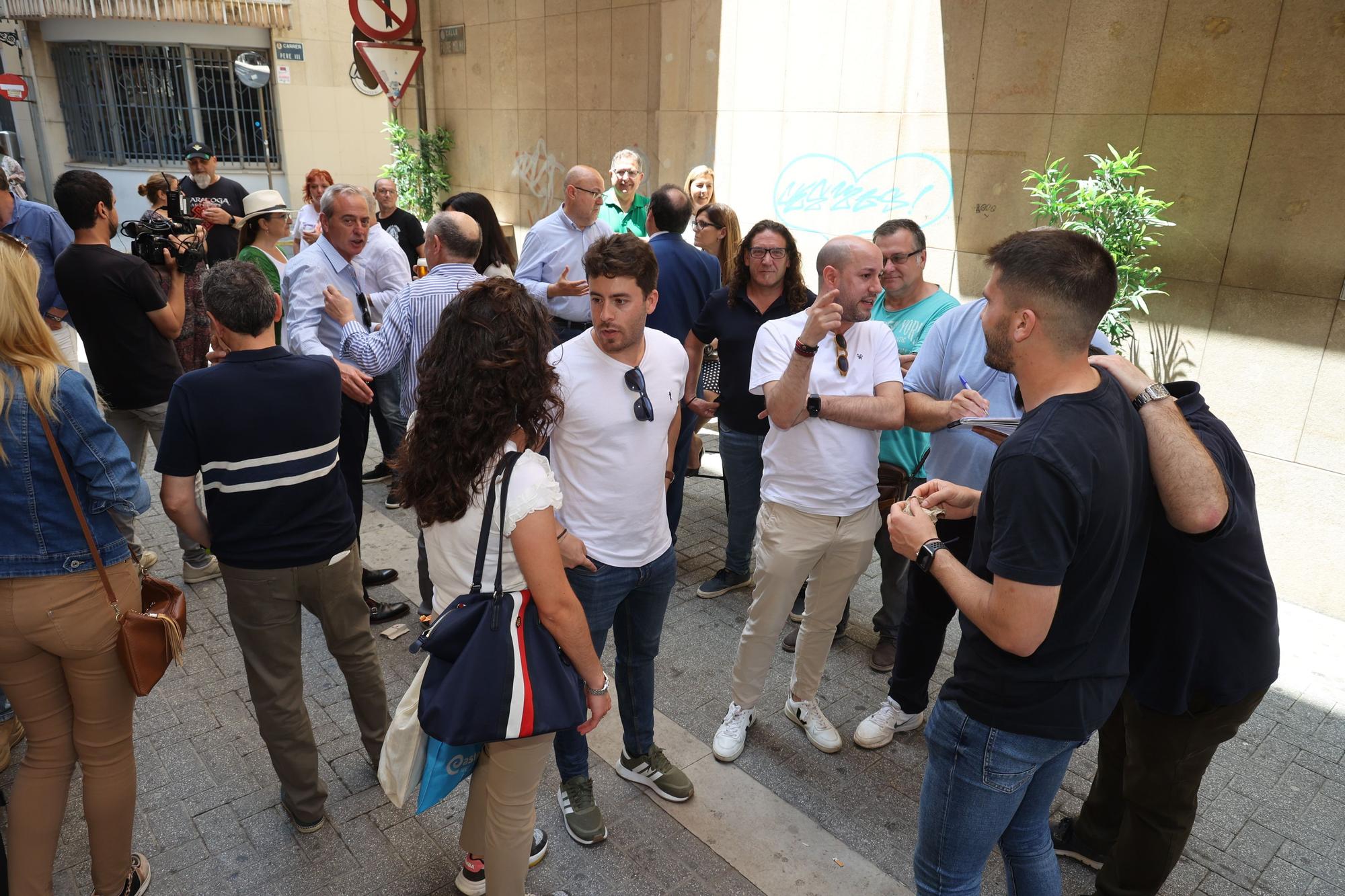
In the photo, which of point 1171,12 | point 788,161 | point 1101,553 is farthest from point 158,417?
point 1171,12

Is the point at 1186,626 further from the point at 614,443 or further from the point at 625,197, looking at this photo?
the point at 625,197

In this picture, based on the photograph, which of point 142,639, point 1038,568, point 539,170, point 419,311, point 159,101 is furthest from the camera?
point 159,101

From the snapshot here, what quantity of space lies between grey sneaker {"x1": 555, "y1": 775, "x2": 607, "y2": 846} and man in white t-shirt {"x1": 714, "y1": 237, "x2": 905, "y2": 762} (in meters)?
0.66

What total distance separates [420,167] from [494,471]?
12.9 meters

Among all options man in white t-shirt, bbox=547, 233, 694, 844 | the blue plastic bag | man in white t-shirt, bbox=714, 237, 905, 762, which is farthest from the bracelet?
the blue plastic bag

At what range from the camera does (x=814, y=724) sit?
378 centimetres

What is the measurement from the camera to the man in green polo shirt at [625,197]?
7.25 meters

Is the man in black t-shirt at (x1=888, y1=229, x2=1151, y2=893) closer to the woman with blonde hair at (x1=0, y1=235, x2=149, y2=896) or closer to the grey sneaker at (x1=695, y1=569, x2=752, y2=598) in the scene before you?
→ the woman with blonde hair at (x1=0, y1=235, x2=149, y2=896)

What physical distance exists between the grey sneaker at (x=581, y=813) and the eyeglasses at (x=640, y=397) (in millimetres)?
1404

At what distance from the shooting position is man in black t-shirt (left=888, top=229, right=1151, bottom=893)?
6.35ft

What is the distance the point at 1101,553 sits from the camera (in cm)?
200

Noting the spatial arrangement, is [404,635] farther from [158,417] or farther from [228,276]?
[228,276]

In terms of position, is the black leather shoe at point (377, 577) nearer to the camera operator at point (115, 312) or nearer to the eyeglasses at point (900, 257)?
the camera operator at point (115, 312)

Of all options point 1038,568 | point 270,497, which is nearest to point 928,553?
point 1038,568
